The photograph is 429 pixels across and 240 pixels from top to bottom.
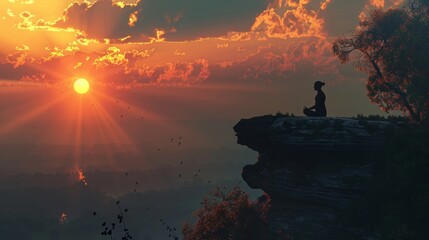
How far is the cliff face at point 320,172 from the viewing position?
38.7 metres

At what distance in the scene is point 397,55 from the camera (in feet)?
147

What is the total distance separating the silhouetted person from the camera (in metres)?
42.7

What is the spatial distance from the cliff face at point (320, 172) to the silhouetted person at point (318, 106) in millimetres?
2140

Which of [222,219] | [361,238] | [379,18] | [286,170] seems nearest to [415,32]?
[379,18]

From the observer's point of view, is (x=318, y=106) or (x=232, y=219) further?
(x=232, y=219)

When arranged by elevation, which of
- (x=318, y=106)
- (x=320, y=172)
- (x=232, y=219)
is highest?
(x=318, y=106)

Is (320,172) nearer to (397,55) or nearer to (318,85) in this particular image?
(318,85)

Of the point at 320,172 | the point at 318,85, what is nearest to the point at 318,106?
the point at 318,85

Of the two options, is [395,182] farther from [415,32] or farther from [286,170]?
[415,32]

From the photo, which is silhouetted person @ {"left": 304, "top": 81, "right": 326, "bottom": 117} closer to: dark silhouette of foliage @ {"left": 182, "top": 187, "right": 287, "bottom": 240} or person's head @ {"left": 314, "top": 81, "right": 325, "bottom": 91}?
person's head @ {"left": 314, "top": 81, "right": 325, "bottom": 91}

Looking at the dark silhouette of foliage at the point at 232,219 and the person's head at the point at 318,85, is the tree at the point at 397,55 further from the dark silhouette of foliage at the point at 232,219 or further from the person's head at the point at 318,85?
the dark silhouette of foliage at the point at 232,219

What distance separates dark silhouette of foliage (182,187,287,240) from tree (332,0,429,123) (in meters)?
18.3

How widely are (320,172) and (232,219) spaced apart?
13096 millimetres

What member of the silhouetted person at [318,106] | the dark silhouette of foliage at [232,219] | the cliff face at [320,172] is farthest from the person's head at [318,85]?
the dark silhouette of foliage at [232,219]
